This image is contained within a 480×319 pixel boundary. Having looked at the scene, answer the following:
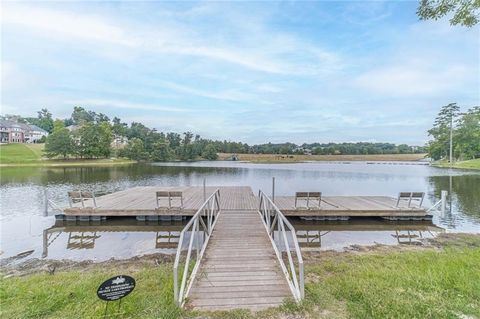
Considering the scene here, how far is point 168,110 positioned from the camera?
56438 mm

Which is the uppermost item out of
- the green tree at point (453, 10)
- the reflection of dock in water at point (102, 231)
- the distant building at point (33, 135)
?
the distant building at point (33, 135)

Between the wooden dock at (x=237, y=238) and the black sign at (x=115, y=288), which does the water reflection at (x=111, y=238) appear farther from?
the black sign at (x=115, y=288)

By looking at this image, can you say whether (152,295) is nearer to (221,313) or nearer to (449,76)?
(221,313)

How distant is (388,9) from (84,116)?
112067mm

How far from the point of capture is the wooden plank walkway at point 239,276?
130 inches

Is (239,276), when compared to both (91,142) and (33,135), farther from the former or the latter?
(33,135)

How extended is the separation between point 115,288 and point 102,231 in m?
6.67

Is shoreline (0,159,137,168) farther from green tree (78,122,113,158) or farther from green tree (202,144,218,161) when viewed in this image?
green tree (202,144,218,161)

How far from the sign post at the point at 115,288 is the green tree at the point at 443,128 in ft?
184

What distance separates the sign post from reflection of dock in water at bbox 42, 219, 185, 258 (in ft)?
13.9

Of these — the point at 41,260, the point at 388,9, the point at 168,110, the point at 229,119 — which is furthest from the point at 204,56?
the point at 168,110

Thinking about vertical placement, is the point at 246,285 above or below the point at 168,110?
below

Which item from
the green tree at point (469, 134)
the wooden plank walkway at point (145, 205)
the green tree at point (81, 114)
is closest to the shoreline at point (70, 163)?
the wooden plank walkway at point (145, 205)

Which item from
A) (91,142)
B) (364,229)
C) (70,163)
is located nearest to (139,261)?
(364,229)
